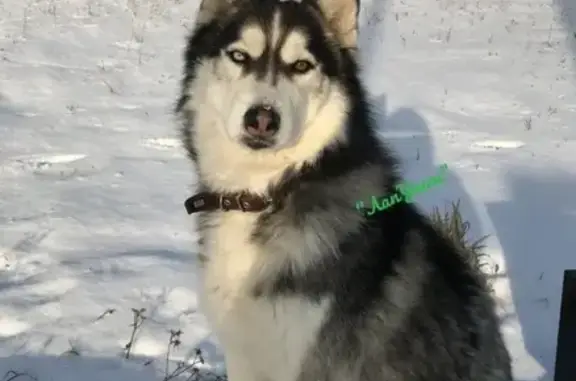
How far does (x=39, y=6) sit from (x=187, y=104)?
31.5 ft

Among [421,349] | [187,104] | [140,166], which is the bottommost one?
[140,166]

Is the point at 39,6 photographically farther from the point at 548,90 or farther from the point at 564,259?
the point at 564,259

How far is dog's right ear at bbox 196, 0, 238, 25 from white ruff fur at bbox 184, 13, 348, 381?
0.22 meters

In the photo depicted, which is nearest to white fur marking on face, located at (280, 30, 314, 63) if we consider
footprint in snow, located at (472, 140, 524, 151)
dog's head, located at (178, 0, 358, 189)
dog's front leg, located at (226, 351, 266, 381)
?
dog's head, located at (178, 0, 358, 189)

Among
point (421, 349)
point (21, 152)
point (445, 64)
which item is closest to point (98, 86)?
point (21, 152)

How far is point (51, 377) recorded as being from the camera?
12.6 feet

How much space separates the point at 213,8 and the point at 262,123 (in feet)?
2.19

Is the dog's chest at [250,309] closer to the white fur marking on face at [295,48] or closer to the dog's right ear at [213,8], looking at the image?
the white fur marking on face at [295,48]

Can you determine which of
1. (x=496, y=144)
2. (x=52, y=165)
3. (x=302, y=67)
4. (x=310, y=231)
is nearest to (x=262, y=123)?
(x=302, y=67)

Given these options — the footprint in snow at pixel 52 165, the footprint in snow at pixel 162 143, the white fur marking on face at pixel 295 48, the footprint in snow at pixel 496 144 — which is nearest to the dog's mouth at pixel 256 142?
the white fur marking on face at pixel 295 48

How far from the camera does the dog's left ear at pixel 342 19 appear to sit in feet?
9.84

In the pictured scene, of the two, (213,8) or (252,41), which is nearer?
(252,41)

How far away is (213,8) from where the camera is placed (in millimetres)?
3113

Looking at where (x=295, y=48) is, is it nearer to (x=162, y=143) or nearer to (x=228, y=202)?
(x=228, y=202)
